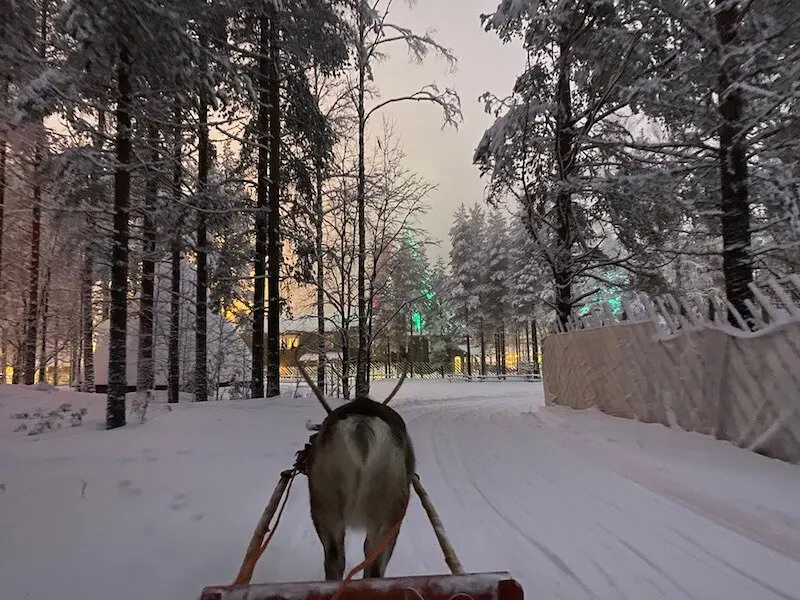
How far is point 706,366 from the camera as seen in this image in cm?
614

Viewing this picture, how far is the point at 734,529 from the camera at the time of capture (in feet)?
12.1

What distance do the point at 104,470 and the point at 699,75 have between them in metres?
11.2

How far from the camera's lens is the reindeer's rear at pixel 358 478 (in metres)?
2.35

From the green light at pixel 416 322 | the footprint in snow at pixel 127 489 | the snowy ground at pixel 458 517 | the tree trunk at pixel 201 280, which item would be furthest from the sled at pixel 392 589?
the green light at pixel 416 322

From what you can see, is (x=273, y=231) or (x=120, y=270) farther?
(x=273, y=231)

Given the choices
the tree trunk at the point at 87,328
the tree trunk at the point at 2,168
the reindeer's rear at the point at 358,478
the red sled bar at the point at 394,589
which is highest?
the tree trunk at the point at 2,168

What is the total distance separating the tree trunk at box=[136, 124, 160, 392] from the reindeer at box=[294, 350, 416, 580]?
9612 mm

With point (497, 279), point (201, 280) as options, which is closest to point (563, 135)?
point (201, 280)

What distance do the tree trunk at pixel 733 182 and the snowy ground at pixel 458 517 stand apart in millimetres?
3323

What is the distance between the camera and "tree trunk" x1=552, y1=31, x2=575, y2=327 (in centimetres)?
1253

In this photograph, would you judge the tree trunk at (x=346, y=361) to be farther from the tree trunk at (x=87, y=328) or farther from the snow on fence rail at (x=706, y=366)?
the tree trunk at (x=87, y=328)

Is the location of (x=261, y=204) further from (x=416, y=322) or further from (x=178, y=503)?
(x=416, y=322)

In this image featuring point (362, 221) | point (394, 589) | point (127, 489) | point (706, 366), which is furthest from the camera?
point (362, 221)

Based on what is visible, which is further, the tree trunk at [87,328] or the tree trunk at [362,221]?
the tree trunk at [87,328]
